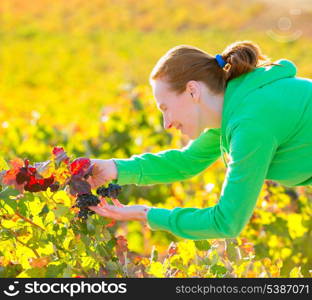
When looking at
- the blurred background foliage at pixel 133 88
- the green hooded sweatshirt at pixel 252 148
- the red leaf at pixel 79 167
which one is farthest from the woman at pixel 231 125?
the blurred background foliage at pixel 133 88

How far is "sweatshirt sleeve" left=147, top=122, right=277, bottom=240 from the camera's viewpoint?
79.8 inches

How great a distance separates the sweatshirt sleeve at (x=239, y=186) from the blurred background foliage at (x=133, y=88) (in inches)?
11.4

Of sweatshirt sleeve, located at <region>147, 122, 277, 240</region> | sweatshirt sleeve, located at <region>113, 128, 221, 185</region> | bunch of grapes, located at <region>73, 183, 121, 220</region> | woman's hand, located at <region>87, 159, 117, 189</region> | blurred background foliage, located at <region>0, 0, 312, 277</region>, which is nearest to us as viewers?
sweatshirt sleeve, located at <region>147, 122, 277, 240</region>

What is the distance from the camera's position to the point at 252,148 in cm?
202

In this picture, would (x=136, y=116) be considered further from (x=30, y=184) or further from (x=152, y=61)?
(x=152, y=61)

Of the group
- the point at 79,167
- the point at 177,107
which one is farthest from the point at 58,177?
the point at 177,107

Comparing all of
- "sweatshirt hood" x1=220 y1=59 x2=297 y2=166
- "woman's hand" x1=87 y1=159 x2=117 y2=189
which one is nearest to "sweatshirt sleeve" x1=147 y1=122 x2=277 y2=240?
"sweatshirt hood" x1=220 y1=59 x2=297 y2=166

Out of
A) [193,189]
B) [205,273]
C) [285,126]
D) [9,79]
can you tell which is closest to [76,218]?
[205,273]

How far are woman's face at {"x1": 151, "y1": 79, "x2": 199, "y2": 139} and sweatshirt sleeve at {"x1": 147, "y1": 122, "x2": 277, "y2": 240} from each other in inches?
8.4

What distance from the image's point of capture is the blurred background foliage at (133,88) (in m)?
3.24

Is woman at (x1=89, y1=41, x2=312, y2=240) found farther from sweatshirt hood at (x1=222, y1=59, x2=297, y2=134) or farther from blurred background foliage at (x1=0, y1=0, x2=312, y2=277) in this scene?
blurred background foliage at (x1=0, y1=0, x2=312, y2=277)

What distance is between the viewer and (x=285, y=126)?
2148 mm

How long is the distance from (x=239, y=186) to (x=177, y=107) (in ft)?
1.24

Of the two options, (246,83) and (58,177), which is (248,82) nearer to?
(246,83)
